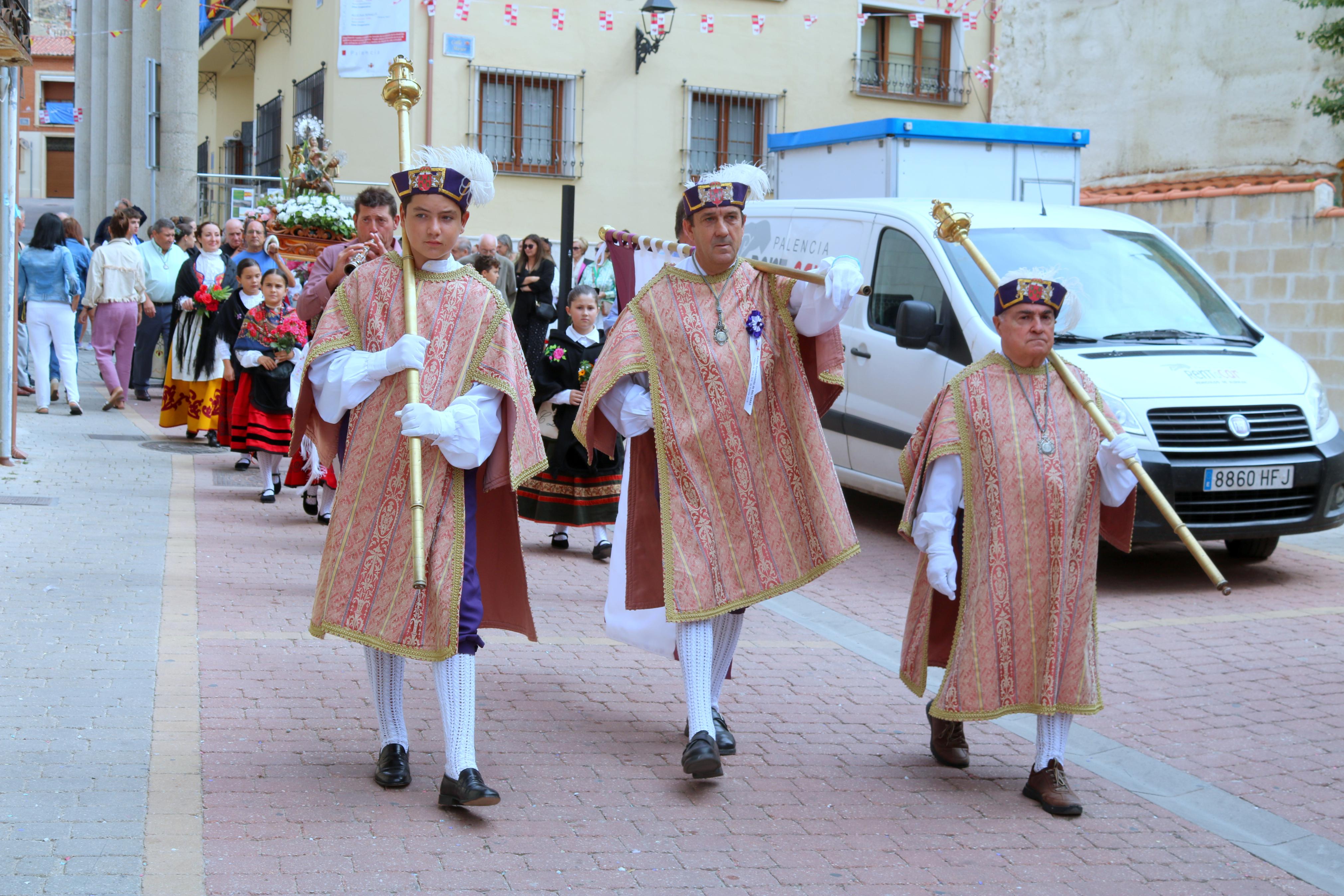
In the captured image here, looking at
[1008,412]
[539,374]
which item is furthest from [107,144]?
[1008,412]

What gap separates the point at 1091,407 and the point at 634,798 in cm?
190

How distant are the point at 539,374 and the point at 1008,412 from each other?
4.55m

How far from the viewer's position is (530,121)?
21406 mm

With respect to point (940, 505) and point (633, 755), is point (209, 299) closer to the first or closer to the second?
point (633, 755)

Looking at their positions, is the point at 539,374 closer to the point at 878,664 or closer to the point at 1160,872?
the point at 878,664

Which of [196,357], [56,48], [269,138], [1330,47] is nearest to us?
[196,357]

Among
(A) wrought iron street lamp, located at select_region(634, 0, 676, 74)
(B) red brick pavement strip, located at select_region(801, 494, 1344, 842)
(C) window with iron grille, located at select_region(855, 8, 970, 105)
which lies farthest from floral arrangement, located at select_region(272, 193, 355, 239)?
(C) window with iron grille, located at select_region(855, 8, 970, 105)

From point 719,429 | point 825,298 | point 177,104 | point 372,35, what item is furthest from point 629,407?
point 372,35

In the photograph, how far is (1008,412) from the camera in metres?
4.70

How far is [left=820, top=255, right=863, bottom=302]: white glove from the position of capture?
4625mm

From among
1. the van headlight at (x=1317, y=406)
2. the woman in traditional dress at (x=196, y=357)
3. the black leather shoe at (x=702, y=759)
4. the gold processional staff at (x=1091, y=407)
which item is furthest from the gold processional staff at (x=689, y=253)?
the woman in traditional dress at (x=196, y=357)

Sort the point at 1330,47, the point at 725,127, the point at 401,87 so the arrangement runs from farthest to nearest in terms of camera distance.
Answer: the point at 725,127, the point at 1330,47, the point at 401,87

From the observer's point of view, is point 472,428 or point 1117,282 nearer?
point 472,428

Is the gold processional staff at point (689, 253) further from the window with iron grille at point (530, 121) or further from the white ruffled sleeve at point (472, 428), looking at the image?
the window with iron grille at point (530, 121)
